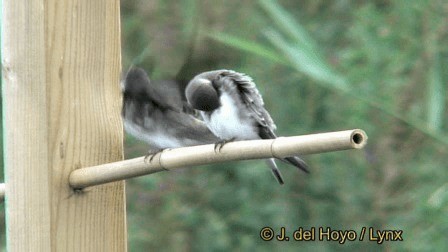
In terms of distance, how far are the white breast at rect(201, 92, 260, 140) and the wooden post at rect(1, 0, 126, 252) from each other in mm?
449

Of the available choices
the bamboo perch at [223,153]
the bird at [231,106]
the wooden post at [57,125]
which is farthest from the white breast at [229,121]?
the bamboo perch at [223,153]

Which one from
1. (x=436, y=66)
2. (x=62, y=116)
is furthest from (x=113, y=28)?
(x=436, y=66)

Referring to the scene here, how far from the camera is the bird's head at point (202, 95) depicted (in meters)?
2.40

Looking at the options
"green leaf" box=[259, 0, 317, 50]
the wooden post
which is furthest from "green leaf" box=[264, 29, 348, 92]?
the wooden post

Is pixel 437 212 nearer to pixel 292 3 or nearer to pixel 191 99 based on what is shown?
pixel 292 3

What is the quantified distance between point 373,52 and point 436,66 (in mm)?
367

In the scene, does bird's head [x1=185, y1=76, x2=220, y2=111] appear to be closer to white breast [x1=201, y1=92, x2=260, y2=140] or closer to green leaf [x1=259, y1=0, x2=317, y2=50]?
white breast [x1=201, y1=92, x2=260, y2=140]

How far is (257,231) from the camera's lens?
177 inches

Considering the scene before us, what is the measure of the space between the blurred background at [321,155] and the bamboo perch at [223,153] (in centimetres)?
199

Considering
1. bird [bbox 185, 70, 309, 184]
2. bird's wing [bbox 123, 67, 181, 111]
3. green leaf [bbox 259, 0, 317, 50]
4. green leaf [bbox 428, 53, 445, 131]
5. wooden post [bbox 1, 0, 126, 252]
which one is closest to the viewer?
wooden post [bbox 1, 0, 126, 252]

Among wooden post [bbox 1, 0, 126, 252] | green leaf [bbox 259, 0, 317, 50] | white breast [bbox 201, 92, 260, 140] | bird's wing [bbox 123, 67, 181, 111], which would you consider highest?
green leaf [bbox 259, 0, 317, 50]

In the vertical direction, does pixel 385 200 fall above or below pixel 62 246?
above

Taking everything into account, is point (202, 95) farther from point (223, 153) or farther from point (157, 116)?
point (223, 153)

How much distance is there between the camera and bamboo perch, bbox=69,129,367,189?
160 cm
